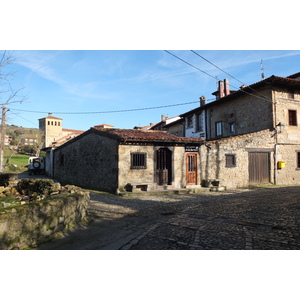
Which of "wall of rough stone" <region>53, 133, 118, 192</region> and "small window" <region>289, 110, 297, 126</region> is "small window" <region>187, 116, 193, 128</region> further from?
"wall of rough stone" <region>53, 133, 118, 192</region>

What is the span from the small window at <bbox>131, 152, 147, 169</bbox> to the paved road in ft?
17.0

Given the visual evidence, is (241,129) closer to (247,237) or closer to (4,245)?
(247,237)

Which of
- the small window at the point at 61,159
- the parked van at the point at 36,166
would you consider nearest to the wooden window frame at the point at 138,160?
the small window at the point at 61,159

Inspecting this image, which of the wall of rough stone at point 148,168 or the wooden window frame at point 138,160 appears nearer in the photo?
the wall of rough stone at point 148,168

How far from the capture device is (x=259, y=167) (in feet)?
58.6

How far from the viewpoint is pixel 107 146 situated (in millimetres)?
15023

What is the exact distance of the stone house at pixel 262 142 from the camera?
16.5 m

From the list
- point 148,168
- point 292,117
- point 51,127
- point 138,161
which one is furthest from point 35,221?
point 51,127

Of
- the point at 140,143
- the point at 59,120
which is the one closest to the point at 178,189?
the point at 140,143

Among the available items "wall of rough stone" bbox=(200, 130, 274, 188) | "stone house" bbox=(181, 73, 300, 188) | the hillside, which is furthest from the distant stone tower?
"wall of rough stone" bbox=(200, 130, 274, 188)

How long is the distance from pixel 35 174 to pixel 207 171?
21613mm

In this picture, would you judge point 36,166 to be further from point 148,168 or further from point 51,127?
point 51,127

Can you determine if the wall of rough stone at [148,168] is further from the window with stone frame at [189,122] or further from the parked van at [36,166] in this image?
the parked van at [36,166]

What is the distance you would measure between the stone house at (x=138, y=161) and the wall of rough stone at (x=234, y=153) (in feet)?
2.41
